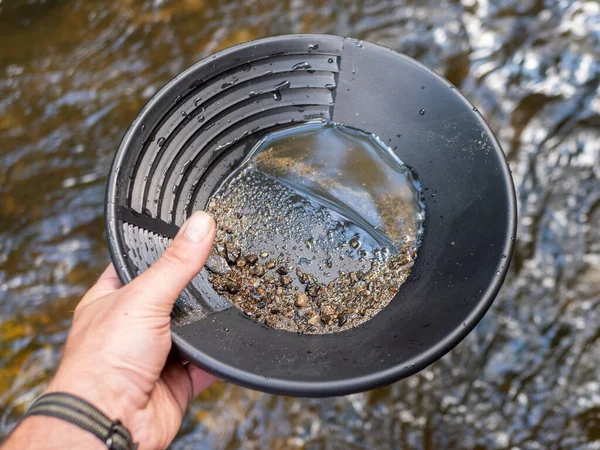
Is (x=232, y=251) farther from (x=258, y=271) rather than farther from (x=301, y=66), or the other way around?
(x=301, y=66)

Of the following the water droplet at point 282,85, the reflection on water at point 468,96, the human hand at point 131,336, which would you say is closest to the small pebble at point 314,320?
the human hand at point 131,336

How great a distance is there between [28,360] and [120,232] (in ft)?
5.26

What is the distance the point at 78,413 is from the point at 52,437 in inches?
3.0

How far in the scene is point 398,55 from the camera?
1.61 metres

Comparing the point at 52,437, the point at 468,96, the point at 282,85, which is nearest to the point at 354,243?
the point at 282,85

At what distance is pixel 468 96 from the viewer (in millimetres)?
2900

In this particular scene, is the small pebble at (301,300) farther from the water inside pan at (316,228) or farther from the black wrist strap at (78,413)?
the black wrist strap at (78,413)

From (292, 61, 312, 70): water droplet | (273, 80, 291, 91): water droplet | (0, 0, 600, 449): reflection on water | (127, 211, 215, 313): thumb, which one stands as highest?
(292, 61, 312, 70): water droplet

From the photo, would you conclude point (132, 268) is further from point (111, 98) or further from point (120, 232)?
point (111, 98)

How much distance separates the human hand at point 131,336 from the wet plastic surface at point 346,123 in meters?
0.08

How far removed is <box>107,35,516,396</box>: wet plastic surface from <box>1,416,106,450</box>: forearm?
1.01 ft

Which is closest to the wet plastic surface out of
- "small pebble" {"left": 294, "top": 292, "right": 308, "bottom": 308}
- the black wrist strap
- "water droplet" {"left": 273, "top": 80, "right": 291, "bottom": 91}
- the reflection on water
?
"water droplet" {"left": 273, "top": 80, "right": 291, "bottom": 91}

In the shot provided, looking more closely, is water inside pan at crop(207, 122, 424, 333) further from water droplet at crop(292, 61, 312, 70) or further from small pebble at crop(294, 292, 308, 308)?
water droplet at crop(292, 61, 312, 70)

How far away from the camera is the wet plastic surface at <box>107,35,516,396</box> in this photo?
132cm
